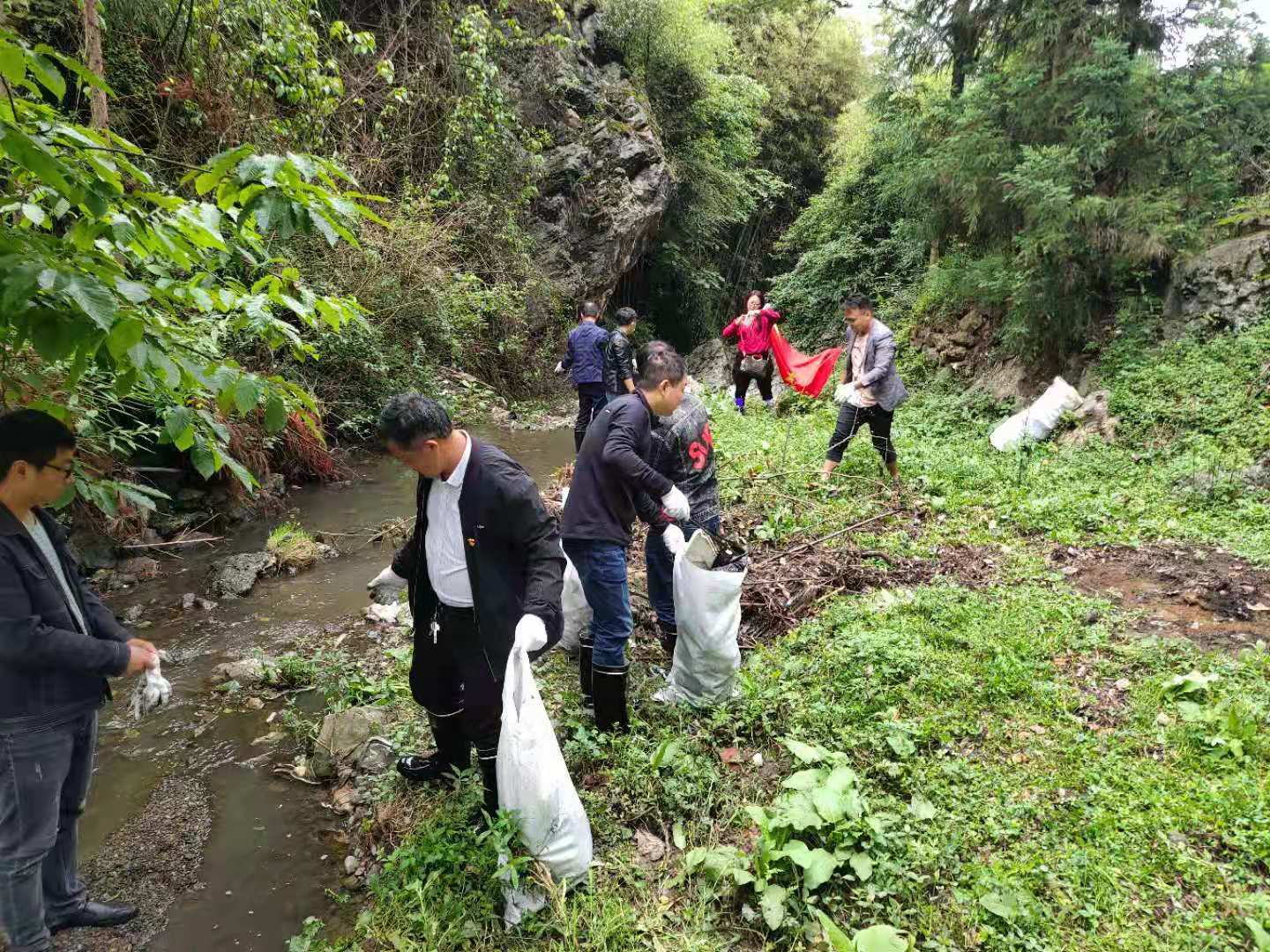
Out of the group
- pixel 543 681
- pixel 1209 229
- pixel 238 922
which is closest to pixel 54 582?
pixel 238 922

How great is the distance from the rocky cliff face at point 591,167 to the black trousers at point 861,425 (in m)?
9.55

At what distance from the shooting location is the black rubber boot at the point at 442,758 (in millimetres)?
3039

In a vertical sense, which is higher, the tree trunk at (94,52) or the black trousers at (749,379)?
the tree trunk at (94,52)

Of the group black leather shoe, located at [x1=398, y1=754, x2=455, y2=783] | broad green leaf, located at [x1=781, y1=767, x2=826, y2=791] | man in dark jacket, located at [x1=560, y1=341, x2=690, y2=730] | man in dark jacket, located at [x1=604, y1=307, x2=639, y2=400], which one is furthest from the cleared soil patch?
man in dark jacket, located at [x1=604, y1=307, x2=639, y2=400]

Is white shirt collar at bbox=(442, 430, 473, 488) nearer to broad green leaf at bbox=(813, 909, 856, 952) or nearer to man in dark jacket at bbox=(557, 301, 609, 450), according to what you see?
broad green leaf at bbox=(813, 909, 856, 952)

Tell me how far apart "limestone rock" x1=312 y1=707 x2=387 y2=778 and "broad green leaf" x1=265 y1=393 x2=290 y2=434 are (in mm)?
2236

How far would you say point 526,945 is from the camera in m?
2.36

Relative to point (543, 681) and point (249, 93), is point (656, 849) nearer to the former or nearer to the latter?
point (543, 681)

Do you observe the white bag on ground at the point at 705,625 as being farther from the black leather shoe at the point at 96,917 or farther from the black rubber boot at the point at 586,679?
the black leather shoe at the point at 96,917

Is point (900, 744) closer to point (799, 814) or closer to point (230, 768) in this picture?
point (799, 814)

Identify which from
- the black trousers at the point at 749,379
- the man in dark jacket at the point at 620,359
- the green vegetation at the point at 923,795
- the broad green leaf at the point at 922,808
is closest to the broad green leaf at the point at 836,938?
the green vegetation at the point at 923,795

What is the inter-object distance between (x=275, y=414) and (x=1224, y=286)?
8817mm

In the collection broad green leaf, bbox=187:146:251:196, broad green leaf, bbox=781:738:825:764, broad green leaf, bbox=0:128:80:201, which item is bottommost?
broad green leaf, bbox=781:738:825:764

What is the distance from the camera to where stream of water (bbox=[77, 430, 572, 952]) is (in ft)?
8.96
